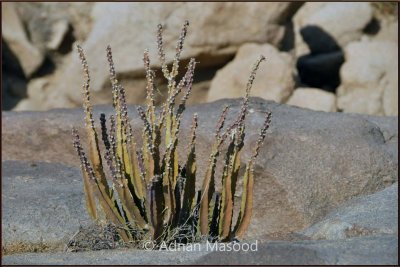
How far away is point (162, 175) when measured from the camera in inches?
196

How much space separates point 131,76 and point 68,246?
5.34 m

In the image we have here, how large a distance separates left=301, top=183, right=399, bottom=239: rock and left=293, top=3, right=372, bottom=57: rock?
5.90 metres

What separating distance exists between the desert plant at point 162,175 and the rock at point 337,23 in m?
6.41

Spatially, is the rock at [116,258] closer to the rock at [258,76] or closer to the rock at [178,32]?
the rock at [258,76]

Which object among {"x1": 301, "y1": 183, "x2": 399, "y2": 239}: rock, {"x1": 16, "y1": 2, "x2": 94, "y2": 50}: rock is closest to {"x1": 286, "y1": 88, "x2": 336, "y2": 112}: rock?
{"x1": 16, "y1": 2, "x2": 94, "y2": 50}: rock

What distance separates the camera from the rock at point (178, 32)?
33.9 feet

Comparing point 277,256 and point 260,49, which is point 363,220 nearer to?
point 277,256

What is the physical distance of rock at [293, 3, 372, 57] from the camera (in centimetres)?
1124

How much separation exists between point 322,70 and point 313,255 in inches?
280

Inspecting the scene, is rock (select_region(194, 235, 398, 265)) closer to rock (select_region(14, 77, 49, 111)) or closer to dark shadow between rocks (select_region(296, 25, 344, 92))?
dark shadow between rocks (select_region(296, 25, 344, 92))

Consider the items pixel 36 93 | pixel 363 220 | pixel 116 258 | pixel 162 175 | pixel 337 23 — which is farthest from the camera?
pixel 36 93

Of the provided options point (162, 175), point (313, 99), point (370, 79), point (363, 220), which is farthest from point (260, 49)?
point (162, 175)

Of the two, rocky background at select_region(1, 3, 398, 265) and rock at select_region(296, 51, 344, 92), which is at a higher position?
rocky background at select_region(1, 3, 398, 265)

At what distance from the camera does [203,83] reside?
34.8ft
